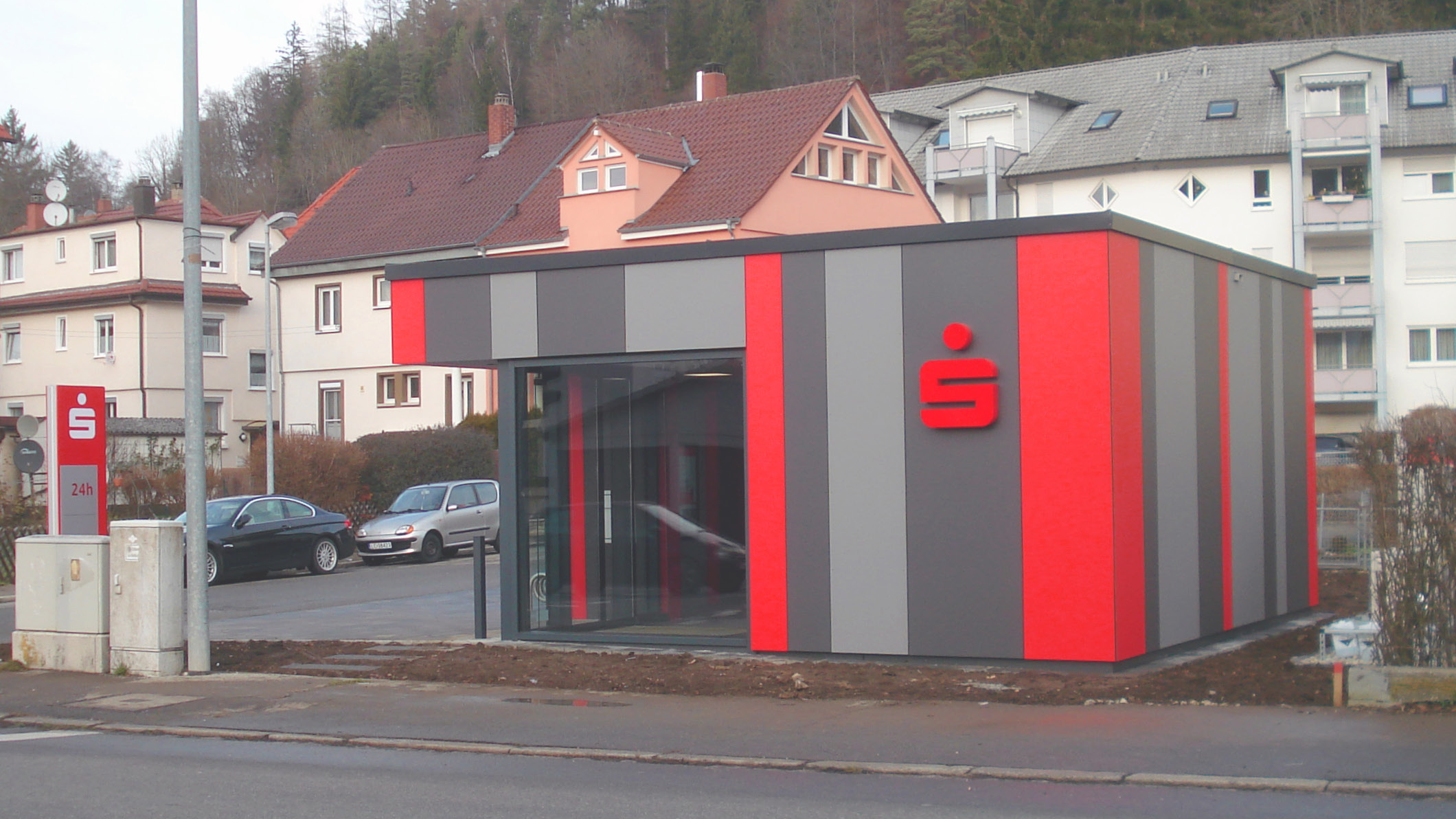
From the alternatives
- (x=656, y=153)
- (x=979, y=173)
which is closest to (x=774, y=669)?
(x=656, y=153)

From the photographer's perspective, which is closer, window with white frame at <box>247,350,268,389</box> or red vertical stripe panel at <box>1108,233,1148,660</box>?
red vertical stripe panel at <box>1108,233,1148,660</box>

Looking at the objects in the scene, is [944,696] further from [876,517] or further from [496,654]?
[496,654]

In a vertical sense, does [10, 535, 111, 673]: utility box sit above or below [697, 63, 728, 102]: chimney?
below

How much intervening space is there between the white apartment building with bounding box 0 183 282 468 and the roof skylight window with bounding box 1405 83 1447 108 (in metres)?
39.0

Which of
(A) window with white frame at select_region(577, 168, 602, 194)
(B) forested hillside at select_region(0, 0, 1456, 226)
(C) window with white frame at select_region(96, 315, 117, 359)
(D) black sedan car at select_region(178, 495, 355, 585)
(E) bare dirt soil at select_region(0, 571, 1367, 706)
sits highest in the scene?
(B) forested hillside at select_region(0, 0, 1456, 226)

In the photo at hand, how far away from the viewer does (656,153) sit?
37.7 m

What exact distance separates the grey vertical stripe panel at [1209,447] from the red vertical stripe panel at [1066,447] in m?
1.71

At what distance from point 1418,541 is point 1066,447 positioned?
2.54 metres

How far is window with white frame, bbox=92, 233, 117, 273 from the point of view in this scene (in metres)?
51.5

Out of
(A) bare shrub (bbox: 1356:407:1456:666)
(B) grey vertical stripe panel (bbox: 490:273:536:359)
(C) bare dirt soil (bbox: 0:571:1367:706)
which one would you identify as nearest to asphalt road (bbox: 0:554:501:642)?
(C) bare dirt soil (bbox: 0:571:1367:706)

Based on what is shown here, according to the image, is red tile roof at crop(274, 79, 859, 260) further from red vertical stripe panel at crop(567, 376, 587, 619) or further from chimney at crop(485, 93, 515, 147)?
red vertical stripe panel at crop(567, 376, 587, 619)

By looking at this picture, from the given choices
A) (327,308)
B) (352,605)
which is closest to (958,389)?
(352,605)

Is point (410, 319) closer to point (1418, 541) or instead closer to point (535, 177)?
point (1418, 541)

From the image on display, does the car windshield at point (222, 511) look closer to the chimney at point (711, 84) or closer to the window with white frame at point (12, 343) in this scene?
the chimney at point (711, 84)
